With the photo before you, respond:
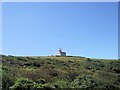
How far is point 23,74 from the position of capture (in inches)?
814

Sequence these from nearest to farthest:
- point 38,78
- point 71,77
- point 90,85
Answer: point 90,85 < point 38,78 < point 71,77

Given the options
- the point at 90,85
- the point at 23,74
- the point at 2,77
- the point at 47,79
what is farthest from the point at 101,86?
the point at 2,77

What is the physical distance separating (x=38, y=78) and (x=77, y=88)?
3477 millimetres

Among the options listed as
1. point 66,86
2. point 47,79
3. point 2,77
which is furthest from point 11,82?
point 47,79

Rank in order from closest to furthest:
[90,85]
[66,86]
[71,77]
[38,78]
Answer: [66,86] → [90,85] → [38,78] → [71,77]

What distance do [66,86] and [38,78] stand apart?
314 centimetres

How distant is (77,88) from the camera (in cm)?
1811

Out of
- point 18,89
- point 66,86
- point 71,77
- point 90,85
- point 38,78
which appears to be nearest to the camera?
point 18,89

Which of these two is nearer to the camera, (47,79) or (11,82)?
(11,82)

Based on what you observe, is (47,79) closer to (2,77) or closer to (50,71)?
(50,71)

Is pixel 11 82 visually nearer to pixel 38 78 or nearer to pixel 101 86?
pixel 38 78

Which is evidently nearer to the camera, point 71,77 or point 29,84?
point 29,84

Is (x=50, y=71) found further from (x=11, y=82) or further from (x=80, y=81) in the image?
(x=11, y=82)

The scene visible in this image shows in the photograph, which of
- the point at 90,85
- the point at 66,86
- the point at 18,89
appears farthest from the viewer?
the point at 90,85
